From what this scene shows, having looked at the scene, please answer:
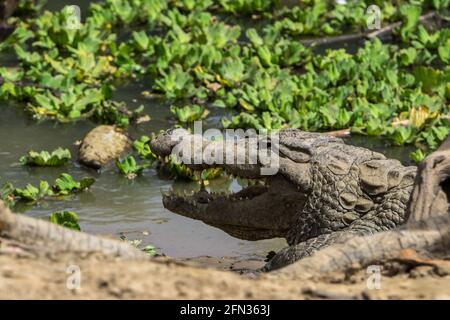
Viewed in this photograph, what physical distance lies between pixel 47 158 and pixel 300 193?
9.11ft

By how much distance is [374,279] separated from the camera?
4.57 m

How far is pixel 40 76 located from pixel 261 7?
3.68 metres

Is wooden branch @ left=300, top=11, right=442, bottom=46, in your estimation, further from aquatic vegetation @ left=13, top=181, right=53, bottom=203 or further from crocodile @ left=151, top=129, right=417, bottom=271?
crocodile @ left=151, top=129, right=417, bottom=271

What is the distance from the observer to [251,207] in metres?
6.91

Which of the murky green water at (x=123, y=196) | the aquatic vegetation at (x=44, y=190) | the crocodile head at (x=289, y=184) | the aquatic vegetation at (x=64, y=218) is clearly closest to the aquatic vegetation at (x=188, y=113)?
the murky green water at (x=123, y=196)

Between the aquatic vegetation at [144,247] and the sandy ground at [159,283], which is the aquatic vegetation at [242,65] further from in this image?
the sandy ground at [159,283]

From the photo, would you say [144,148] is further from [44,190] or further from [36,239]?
[36,239]

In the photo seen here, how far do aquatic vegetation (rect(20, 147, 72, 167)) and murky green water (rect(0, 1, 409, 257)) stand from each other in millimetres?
67

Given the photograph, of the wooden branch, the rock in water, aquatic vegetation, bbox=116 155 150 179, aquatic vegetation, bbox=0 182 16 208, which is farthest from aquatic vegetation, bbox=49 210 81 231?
the wooden branch

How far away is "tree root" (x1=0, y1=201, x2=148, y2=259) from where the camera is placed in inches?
178

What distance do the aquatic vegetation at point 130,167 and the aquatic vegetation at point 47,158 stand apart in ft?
1.51

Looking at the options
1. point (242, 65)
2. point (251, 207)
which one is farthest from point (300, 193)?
point (242, 65)
